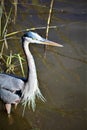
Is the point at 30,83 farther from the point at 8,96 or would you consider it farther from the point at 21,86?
the point at 8,96

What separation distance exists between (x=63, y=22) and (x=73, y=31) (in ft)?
0.97

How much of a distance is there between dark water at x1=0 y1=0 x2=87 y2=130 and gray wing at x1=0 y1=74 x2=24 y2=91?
0.95ft

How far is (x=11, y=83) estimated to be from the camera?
10.2 ft

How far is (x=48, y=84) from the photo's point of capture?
12.0ft

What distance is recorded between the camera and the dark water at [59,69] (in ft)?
10.4

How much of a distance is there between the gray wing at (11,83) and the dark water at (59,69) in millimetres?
289

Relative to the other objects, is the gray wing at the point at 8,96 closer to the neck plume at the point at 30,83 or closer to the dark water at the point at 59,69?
the neck plume at the point at 30,83

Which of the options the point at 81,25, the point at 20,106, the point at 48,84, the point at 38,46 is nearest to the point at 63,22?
the point at 81,25

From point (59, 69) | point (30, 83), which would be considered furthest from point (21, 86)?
point (59, 69)

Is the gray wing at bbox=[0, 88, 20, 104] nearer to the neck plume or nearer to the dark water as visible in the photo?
the neck plume

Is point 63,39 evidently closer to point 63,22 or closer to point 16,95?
point 63,22

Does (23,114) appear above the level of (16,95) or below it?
below

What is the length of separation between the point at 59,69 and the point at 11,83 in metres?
0.85

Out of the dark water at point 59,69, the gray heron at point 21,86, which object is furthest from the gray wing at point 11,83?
the dark water at point 59,69
